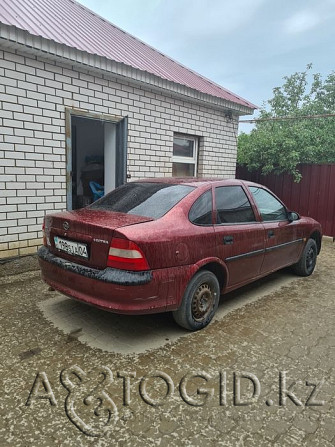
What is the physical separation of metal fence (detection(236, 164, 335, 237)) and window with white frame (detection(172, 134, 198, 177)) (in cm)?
300

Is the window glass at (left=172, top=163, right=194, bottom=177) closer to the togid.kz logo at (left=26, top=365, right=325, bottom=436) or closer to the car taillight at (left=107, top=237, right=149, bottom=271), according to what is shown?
the car taillight at (left=107, top=237, right=149, bottom=271)

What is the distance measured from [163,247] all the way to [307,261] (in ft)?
11.1

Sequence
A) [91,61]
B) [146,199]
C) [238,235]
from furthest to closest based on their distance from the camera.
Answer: [91,61]
[238,235]
[146,199]

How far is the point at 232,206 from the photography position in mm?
3641

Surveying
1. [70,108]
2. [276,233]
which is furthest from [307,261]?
[70,108]

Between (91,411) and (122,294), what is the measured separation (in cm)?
84

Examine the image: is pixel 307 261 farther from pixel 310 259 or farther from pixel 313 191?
pixel 313 191

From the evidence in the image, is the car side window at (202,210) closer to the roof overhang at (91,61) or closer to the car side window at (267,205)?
the car side window at (267,205)

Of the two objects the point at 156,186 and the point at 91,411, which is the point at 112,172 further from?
the point at 91,411

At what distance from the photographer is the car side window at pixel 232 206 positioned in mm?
3457

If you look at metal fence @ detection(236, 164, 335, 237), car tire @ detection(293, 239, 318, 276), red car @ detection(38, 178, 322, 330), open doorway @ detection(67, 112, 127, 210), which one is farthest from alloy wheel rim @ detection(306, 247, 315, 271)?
open doorway @ detection(67, 112, 127, 210)

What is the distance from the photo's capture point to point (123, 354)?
2.74 m

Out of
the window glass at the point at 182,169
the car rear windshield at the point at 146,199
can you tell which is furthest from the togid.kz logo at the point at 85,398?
the window glass at the point at 182,169

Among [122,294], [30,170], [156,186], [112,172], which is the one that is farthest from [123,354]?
[112,172]
